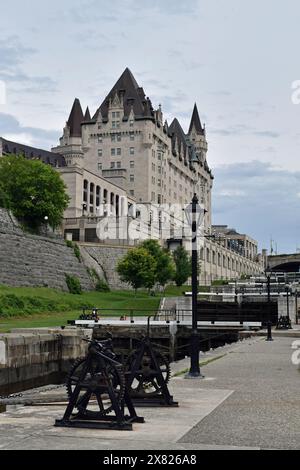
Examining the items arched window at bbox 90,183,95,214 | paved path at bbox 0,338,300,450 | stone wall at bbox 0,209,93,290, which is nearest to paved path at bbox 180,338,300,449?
paved path at bbox 0,338,300,450

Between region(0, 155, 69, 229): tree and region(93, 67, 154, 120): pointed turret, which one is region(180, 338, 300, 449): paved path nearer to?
region(0, 155, 69, 229): tree

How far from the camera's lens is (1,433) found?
28.7ft

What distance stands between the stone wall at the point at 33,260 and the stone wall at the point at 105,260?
6504 millimetres

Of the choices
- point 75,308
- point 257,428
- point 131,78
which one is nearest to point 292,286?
point 75,308

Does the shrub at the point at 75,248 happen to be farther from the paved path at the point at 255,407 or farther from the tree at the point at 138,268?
the paved path at the point at 255,407

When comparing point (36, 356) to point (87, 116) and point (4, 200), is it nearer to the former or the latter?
point (4, 200)

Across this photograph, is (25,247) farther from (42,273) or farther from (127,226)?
(127,226)

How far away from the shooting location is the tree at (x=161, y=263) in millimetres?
85812

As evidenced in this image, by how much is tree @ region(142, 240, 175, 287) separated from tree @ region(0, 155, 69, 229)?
1381 centimetres

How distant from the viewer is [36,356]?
26.6 metres

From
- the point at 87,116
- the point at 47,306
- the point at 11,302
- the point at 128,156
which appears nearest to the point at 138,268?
the point at 47,306

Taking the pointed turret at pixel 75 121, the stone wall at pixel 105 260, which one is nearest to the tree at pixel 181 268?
the stone wall at pixel 105 260

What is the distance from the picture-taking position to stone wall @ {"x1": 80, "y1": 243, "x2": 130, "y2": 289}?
88.7m

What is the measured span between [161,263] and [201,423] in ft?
252
